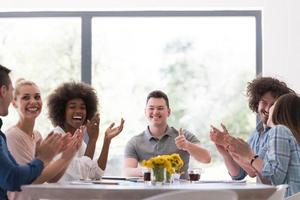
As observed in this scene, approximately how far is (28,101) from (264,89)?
1581 millimetres

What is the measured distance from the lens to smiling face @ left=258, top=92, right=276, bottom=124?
4.43 metres

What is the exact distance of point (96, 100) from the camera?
4695 mm

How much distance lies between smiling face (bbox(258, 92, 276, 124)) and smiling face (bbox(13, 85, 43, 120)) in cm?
142

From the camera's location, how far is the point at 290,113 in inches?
148

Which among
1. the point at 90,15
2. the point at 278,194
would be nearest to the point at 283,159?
the point at 278,194

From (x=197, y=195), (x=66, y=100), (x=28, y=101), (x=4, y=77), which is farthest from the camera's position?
(x=66, y=100)

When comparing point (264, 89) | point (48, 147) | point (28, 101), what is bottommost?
point (48, 147)

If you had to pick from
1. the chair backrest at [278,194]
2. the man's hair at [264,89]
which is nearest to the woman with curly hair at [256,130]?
the man's hair at [264,89]

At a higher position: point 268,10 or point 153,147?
point 268,10

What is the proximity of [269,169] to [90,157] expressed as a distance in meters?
1.24

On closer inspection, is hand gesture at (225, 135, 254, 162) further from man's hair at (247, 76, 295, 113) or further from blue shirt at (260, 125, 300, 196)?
man's hair at (247, 76, 295, 113)

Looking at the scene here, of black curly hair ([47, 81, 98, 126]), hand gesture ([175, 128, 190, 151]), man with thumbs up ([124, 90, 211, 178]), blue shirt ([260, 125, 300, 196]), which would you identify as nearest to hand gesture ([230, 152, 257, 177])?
blue shirt ([260, 125, 300, 196])

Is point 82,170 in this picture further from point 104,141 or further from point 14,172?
point 14,172

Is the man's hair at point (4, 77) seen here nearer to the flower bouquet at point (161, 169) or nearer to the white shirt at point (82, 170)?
the white shirt at point (82, 170)
